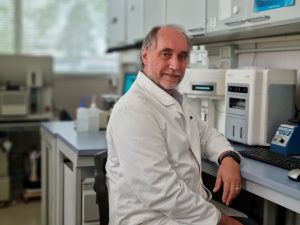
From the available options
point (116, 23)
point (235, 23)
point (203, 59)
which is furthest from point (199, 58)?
point (116, 23)

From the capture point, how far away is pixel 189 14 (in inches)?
95.6

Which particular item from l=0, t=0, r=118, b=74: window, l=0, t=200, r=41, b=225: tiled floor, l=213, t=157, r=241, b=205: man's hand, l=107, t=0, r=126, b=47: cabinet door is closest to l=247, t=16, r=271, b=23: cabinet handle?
l=213, t=157, r=241, b=205: man's hand

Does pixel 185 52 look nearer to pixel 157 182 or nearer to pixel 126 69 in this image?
pixel 157 182

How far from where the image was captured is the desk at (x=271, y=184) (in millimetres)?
1266

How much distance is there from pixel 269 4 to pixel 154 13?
132 cm

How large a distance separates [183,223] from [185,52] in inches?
25.4

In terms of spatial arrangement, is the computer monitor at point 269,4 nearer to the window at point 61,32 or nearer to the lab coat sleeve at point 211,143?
the lab coat sleeve at point 211,143

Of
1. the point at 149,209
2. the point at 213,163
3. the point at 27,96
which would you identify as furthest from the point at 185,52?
the point at 27,96

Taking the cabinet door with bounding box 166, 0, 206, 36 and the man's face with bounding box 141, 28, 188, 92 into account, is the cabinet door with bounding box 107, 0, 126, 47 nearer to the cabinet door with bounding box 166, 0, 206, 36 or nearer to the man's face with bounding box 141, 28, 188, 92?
the cabinet door with bounding box 166, 0, 206, 36

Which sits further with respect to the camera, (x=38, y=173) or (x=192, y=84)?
(x=38, y=173)

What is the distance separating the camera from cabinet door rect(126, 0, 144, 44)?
322 cm

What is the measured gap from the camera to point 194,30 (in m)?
2.39

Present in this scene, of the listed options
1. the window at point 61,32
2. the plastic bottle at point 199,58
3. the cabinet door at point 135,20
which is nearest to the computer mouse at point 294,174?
the plastic bottle at point 199,58

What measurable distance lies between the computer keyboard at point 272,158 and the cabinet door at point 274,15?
1.86 feet
